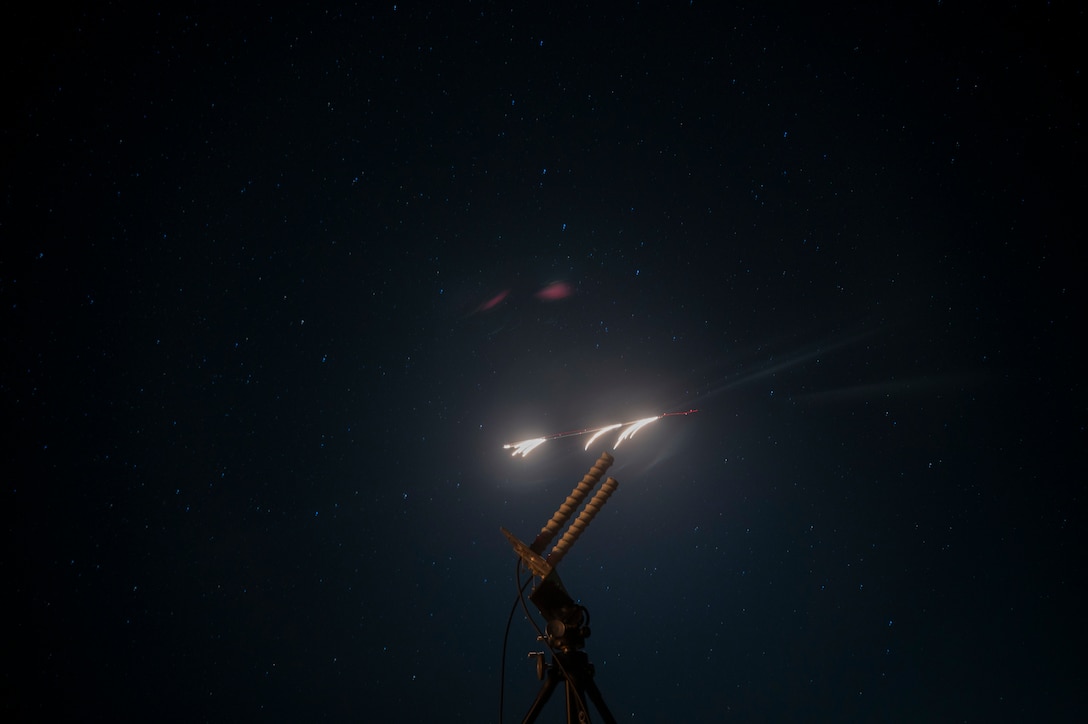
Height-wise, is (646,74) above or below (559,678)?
above

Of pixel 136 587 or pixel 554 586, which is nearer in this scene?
pixel 554 586

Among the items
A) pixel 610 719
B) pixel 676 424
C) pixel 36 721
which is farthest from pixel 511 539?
pixel 36 721

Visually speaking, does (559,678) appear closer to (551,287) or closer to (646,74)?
(551,287)

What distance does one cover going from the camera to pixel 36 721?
365 centimetres

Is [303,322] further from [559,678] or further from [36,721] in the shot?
[559,678]

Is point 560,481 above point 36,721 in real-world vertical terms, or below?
above

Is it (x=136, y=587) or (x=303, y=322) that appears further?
(x=303, y=322)

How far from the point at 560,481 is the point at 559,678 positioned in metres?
2.07

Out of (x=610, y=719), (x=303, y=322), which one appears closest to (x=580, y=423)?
(x=303, y=322)

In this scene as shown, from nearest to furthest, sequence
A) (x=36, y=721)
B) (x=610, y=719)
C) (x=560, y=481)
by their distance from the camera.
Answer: (x=610, y=719) < (x=36, y=721) < (x=560, y=481)

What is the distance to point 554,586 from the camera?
6.92 feet

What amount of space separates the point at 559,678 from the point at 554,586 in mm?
293

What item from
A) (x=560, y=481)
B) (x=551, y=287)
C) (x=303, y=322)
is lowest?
(x=560, y=481)

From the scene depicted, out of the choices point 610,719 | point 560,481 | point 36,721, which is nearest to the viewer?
point 610,719
